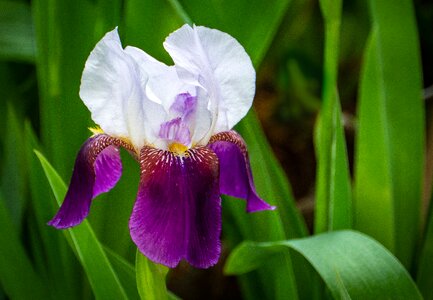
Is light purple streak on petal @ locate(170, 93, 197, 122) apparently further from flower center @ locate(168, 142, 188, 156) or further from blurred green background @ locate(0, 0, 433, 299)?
blurred green background @ locate(0, 0, 433, 299)

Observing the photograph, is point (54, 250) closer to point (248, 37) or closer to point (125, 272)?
point (125, 272)

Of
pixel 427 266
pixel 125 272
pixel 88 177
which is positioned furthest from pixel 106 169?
pixel 427 266

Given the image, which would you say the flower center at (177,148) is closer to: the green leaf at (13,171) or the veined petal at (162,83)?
the veined petal at (162,83)

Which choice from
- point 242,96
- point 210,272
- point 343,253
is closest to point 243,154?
point 242,96

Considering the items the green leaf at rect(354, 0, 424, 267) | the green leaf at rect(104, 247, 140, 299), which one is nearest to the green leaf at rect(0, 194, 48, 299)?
the green leaf at rect(104, 247, 140, 299)

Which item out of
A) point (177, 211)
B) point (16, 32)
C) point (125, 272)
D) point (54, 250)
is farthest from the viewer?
point (16, 32)

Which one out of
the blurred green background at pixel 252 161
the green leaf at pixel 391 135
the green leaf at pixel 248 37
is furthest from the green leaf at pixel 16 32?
the green leaf at pixel 391 135
